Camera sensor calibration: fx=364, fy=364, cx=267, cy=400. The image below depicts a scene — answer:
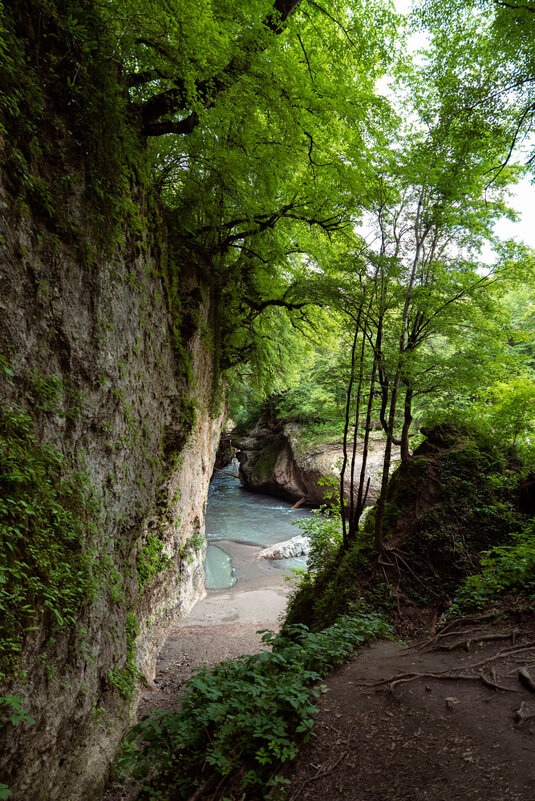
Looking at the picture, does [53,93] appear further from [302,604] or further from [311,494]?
[311,494]

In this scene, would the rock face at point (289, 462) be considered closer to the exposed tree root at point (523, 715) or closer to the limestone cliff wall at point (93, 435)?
the limestone cliff wall at point (93, 435)

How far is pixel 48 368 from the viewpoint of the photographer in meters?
3.83

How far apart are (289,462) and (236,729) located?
72.6 feet

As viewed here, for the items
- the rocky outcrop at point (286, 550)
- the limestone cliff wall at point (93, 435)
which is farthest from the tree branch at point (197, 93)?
the rocky outcrop at point (286, 550)

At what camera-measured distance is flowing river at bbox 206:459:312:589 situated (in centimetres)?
1587

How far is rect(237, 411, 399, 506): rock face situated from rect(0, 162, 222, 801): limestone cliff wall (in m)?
14.5

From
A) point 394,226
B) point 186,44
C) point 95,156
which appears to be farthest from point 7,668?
point 394,226

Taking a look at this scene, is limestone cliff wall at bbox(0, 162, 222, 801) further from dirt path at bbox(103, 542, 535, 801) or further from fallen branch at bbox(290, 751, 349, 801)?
fallen branch at bbox(290, 751, 349, 801)

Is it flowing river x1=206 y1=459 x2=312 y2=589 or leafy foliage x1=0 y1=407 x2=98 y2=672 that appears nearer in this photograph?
leafy foliage x1=0 y1=407 x2=98 y2=672

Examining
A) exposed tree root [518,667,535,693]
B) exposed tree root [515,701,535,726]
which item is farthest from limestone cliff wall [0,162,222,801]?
exposed tree root [518,667,535,693]

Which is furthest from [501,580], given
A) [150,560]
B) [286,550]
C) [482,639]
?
[286,550]

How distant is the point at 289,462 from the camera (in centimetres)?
2553

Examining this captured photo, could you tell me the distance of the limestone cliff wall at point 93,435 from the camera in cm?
332

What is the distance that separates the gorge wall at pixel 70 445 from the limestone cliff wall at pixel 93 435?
0.06 ft
